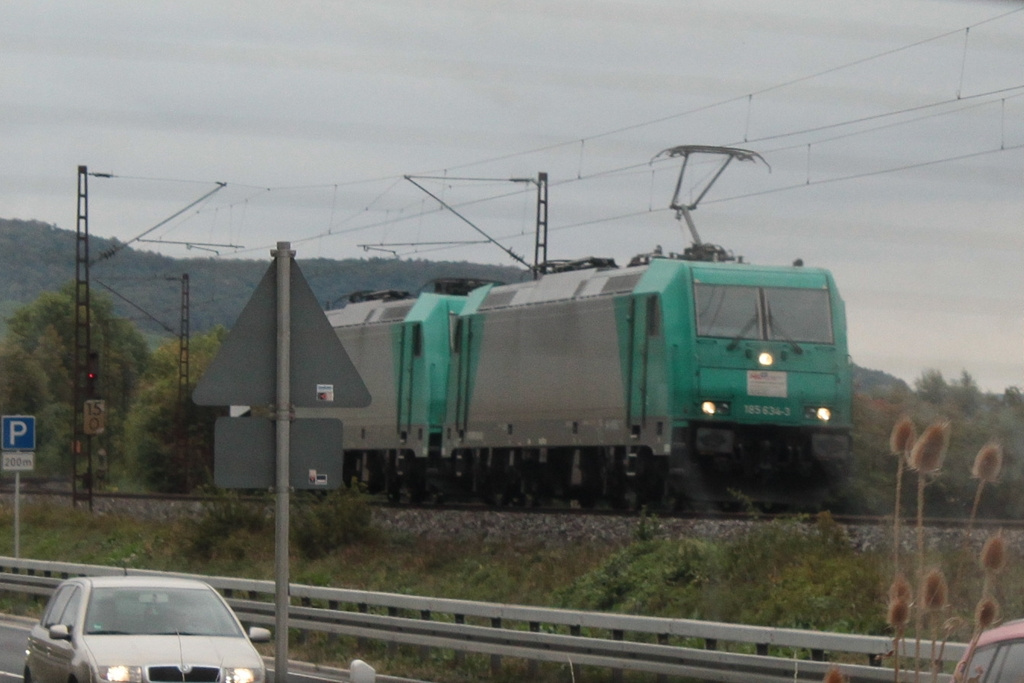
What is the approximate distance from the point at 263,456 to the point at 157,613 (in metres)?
3.06

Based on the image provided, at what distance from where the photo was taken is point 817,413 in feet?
81.0

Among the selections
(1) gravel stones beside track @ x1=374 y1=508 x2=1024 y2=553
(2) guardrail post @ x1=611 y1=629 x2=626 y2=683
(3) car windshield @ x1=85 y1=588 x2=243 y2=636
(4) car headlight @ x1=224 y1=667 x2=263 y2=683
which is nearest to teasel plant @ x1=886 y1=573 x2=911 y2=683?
(4) car headlight @ x1=224 y1=667 x2=263 y2=683

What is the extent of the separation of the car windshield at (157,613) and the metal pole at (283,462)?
2.47m

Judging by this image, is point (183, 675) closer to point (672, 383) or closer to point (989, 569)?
point (989, 569)

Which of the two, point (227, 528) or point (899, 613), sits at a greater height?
point (899, 613)

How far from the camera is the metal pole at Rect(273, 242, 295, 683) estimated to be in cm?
915

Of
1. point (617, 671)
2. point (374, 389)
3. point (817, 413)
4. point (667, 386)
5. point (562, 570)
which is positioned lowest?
point (562, 570)

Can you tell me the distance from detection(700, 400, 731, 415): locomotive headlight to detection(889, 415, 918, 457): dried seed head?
19693mm

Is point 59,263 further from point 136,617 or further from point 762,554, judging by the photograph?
point 136,617

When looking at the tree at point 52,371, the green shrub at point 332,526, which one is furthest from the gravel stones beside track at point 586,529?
the tree at point 52,371

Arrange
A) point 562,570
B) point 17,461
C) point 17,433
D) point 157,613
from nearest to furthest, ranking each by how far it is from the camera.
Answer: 1. point 157,613
2. point 562,570
3. point 17,461
4. point 17,433

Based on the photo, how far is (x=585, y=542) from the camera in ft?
79.5

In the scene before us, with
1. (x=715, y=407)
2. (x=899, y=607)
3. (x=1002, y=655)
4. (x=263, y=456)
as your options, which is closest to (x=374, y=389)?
(x=715, y=407)

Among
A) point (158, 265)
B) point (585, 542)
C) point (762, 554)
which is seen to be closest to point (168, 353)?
point (158, 265)
